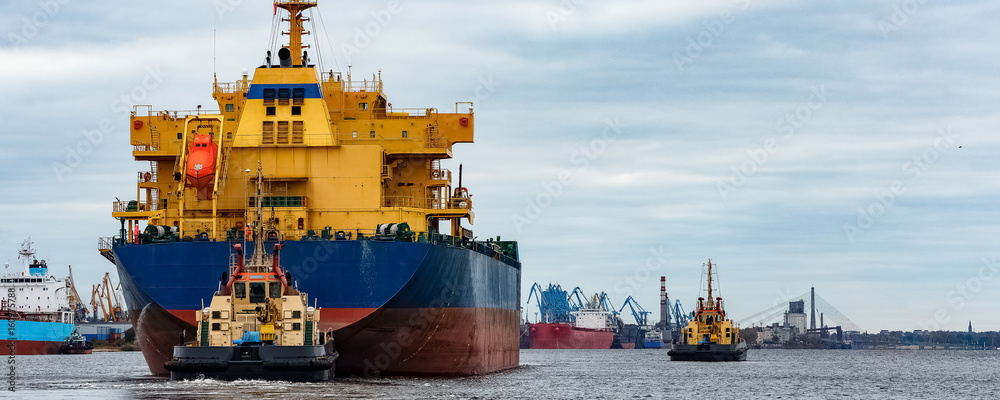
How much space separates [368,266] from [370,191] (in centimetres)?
414

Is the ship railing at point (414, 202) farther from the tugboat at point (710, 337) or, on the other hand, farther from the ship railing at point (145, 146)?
the tugboat at point (710, 337)

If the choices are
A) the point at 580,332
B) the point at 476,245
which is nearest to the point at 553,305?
the point at 580,332

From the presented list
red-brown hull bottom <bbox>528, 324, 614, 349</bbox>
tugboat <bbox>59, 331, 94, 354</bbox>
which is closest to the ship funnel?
tugboat <bbox>59, 331, 94, 354</bbox>

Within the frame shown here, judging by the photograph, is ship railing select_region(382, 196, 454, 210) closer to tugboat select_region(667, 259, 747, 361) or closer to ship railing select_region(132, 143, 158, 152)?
ship railing select_region(132, 143, 158, 152)

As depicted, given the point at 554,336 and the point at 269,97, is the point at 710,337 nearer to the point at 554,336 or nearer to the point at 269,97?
the point at 269,97

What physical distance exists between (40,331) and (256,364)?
232 ft

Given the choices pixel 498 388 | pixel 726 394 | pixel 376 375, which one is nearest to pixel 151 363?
pixel 376 375

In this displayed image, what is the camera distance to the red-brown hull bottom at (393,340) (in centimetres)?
3991

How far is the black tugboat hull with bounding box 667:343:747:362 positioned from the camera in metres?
83.3

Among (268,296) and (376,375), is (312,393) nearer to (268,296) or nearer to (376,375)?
(268,296)

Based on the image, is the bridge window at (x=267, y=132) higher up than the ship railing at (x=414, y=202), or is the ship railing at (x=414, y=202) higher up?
the bridge window at (x=267, y=132)

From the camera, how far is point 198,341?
119ft

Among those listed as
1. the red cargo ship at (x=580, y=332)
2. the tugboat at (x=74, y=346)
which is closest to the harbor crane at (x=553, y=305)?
the red cargo ship at (x=580, y=332)

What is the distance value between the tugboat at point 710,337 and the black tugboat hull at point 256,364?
170 feet
